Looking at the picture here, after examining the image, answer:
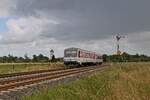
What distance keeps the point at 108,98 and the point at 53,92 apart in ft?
10.9

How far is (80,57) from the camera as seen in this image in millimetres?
59156

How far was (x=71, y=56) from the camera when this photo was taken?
58125 millimetres

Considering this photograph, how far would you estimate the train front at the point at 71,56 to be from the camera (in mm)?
57781

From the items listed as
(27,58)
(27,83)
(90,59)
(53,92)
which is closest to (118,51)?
(90,59)

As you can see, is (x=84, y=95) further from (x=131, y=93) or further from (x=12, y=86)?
(x=12, y=86)

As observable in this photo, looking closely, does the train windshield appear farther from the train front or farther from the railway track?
the railway track

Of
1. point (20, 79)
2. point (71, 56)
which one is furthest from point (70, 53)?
point (20, 79)

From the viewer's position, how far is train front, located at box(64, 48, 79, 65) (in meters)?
57.8

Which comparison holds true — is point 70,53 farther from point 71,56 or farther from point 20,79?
point 20,79

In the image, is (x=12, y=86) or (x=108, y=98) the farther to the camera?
(x=12, y=86)

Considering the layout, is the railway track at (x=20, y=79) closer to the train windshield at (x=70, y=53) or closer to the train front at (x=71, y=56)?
the train front at (x=71, y=56)

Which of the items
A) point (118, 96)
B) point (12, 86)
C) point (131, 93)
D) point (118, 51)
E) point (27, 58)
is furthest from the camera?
point (27, 58)

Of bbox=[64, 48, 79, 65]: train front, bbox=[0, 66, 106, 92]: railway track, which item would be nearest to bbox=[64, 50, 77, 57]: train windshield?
bbox=[64, 48, 79, 65]: train front

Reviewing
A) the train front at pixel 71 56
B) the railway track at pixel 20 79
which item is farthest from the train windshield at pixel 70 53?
the railway track at pixel 20 79
